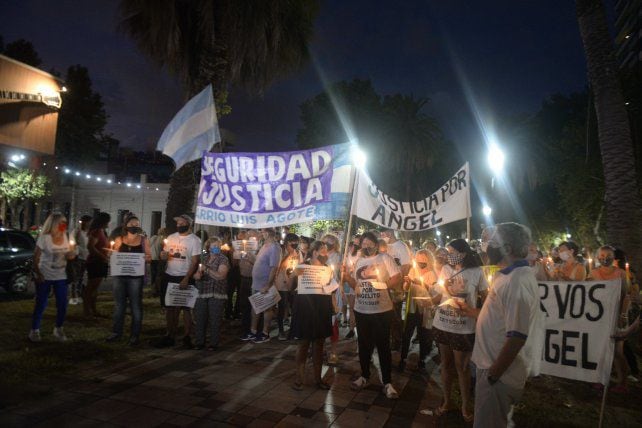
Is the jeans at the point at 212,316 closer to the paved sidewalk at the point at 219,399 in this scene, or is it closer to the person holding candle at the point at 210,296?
the person holding candle at the point at 210,296

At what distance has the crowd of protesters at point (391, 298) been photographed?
3.21 metres

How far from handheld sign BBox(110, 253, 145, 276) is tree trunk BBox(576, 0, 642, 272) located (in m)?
10.0

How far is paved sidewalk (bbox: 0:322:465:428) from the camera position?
4.46m

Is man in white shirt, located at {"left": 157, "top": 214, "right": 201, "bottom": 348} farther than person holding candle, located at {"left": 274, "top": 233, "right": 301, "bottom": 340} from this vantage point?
No

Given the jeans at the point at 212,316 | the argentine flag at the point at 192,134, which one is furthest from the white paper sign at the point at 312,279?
the argentine flag at the point at 192,134

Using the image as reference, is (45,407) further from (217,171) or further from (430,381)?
(430,381)

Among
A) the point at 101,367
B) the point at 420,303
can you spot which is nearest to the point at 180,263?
the point at 101,367

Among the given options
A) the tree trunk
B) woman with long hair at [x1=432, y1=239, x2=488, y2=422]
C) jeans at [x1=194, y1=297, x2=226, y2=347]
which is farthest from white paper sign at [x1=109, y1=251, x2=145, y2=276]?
the tree trunk

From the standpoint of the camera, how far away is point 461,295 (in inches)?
190

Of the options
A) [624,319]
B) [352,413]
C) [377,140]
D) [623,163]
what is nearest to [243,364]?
[352,413]

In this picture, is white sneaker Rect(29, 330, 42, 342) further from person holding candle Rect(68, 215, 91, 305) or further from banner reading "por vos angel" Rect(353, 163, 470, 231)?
banner reading "por vos angel" Rect(353, 163, 470, 231)

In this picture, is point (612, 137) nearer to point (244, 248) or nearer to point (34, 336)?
point (244, 248)

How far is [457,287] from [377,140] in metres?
37.8

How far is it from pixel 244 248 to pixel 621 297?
23.6ft
